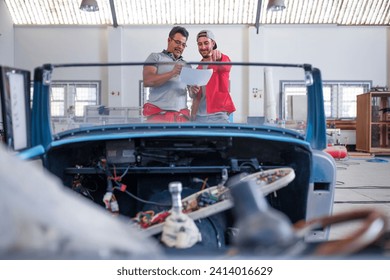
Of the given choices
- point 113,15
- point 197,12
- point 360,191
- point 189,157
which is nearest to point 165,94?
point 189,157

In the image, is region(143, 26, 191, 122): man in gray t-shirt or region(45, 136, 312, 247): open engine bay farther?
region(143, 26, 191, 122): man in gray t-shirt

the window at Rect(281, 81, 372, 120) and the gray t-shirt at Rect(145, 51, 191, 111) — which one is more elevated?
the window at Rect(281, 81, 372, 120)

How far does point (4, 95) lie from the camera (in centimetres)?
85

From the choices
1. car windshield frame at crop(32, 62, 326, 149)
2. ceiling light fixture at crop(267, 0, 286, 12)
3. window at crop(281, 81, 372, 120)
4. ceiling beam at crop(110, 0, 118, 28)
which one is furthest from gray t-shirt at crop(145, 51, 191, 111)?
window at crop(281, 81, 372, 120)

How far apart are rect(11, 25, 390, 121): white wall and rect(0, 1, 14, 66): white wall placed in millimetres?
220

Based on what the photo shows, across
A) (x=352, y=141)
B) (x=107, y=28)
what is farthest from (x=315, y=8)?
(x=107, y=28)

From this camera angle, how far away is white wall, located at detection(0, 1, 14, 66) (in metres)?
9.06

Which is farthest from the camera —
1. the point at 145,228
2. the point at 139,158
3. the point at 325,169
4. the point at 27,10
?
the point at 27,10

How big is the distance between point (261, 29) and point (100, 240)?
33.3ft

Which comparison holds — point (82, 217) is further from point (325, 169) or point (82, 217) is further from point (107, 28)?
point (107, 28)

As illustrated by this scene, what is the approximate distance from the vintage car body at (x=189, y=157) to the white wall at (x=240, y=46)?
28.2 ft

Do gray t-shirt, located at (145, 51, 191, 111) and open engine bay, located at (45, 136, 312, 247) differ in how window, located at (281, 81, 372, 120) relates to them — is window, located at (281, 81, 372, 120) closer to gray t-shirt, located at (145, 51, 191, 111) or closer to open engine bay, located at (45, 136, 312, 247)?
gray t-shirt, located at (145, 51, 191, 111)

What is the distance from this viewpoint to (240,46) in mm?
10094

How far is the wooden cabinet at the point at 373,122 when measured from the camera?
8.30 m
